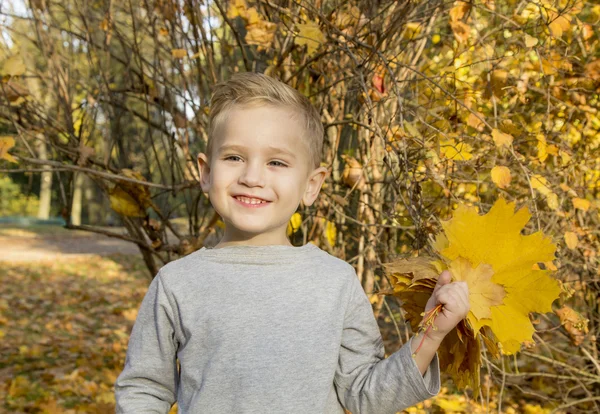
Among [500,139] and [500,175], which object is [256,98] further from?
[500,175]

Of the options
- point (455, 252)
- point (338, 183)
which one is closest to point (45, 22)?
point (338, 183)

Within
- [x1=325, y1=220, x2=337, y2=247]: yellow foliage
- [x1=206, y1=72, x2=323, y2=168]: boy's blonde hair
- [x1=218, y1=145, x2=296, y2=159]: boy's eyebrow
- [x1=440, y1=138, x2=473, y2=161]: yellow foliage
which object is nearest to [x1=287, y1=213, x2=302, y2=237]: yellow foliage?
[x1=325, y1=220, x2=337, y2=247]: yellow foliage

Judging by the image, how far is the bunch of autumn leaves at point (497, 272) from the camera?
1064mm

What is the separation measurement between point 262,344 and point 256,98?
55 centimetres

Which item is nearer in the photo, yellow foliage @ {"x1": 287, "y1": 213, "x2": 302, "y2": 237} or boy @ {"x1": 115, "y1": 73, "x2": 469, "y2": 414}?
boy @ {"x1": 115, "y1": 73, "x2": 469, "y2": 414}

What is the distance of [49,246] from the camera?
40.7 ft

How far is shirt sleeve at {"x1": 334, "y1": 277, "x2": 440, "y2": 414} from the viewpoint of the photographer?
1209 millimetres

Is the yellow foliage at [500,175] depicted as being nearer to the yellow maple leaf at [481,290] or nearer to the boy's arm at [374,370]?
the boy's arm at [374,370]

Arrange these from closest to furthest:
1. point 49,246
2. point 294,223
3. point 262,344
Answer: point 262,344 → point 294,223 → point 49,246

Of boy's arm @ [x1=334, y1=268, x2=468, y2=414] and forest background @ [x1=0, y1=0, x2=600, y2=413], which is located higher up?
forest background @ [x1=0, y1=0, x2=600, y2=413]

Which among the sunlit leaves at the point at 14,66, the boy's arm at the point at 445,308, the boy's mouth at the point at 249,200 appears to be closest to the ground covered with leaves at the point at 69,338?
the boy's arm at the point at 445,308

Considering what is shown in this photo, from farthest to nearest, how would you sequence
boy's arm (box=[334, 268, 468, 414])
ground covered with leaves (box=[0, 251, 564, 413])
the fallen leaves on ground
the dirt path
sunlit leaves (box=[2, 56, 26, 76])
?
the dirt path < the fallen leaves on ground < ground covered with leaves (box=[0, 251, 564, 413]) < sunlit leaves (box=[2, 56, 26, 76]) < boy's arm (box=[334, 268, 468, 414])

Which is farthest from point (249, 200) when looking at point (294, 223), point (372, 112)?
point (294, 223)

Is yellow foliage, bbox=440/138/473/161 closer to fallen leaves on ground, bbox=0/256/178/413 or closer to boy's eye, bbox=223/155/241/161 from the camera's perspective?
boy's eye, bbox=223/155/241/161
